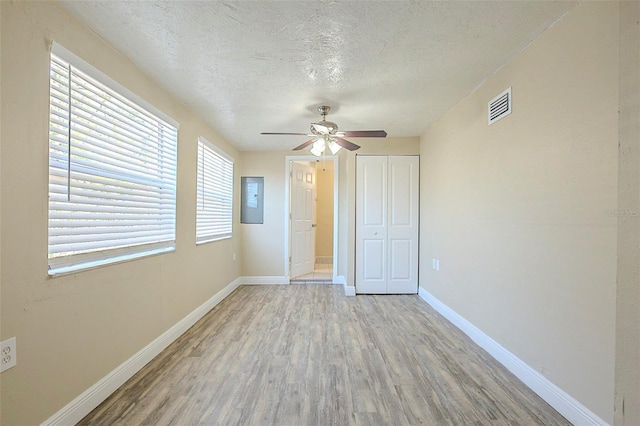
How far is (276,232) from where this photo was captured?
4.77 m

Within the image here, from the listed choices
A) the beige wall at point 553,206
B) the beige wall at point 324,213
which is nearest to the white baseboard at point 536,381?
the beige wall at point 553,206

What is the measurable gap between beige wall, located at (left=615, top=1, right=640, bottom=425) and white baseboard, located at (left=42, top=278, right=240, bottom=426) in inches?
106

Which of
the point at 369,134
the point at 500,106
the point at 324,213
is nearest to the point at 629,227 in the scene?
the point at 500,106

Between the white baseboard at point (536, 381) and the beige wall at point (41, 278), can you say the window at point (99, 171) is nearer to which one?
the beige wall at point (41, 278)

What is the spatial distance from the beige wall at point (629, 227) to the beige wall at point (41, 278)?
2.68 meters

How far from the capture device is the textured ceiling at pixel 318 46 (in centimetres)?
155

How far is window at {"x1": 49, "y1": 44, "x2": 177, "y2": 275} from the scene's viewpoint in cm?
151

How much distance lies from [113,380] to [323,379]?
142 centimetres

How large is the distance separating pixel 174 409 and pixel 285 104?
264 cm

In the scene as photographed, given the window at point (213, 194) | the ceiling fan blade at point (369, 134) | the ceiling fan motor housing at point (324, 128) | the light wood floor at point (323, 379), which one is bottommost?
the light wood floor at point (323, 379)

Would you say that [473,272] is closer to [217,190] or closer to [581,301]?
[581,301]

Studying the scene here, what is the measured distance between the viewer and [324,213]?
6.80m

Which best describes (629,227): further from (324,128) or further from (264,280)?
(264,280)

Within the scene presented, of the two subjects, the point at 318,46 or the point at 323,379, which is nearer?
the point at 318,46
